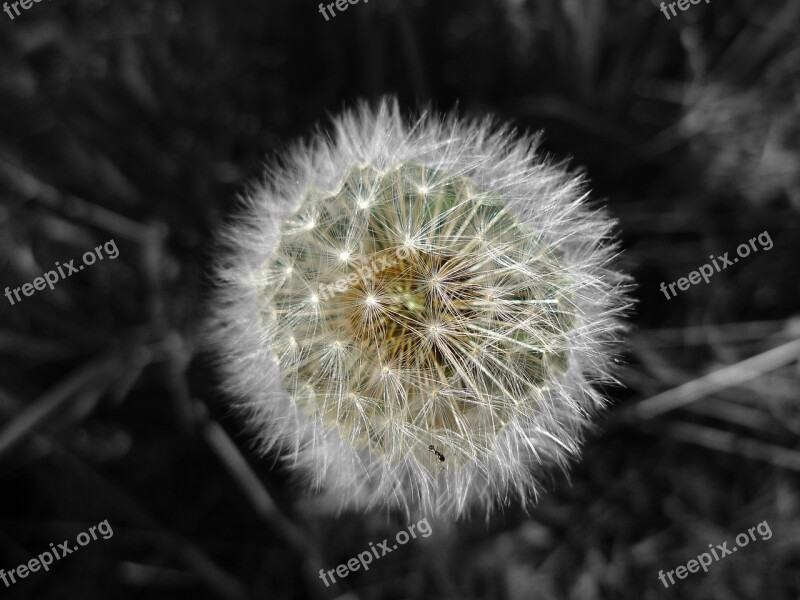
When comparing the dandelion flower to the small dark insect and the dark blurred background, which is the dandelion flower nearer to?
the small dark insect

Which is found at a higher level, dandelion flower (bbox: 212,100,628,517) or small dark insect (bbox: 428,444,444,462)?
dandelion flower (bbox: 212,100,628,517)

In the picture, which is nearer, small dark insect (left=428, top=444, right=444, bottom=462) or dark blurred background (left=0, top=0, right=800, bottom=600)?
small dark insect (left=428, top=444, right=444, bottom=462)

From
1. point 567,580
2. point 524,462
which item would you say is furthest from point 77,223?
point 567,580

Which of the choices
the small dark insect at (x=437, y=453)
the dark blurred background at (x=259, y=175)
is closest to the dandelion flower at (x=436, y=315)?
the small dark insect at (x=437, y=453)

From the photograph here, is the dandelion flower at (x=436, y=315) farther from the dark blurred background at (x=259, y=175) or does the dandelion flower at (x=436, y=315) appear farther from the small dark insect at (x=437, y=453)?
the dark blurred background at (x=259, y=175)

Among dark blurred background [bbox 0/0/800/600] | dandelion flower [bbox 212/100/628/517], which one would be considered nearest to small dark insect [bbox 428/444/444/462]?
dandelion flower [bbox 212/100/628/517]
